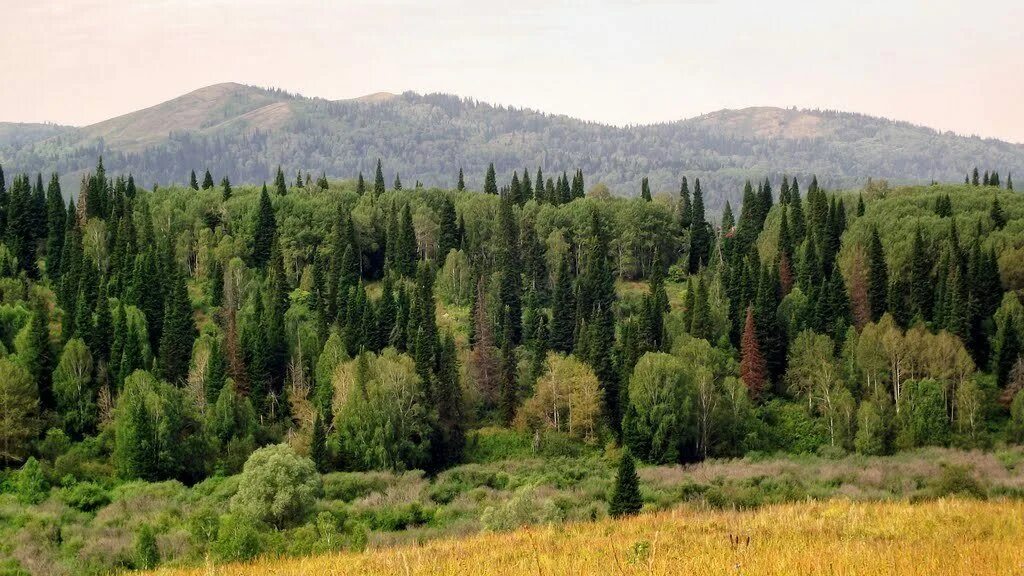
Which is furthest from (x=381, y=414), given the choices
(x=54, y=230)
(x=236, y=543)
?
(x=54, y=230)

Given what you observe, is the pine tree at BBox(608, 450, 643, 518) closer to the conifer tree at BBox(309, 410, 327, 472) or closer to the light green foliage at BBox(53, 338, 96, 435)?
the conifer tree at BBox(309, 410, 327, 472)

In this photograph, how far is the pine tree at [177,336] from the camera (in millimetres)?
93500

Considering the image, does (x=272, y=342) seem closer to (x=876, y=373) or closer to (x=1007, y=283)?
(x=876, y=373)

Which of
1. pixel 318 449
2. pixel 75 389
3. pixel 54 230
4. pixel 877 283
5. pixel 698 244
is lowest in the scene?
pixel 318 449

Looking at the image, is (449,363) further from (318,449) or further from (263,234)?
(263,234)

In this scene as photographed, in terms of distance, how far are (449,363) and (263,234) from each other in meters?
37.5

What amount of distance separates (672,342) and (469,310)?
23.5m

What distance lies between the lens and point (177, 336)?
311 feet

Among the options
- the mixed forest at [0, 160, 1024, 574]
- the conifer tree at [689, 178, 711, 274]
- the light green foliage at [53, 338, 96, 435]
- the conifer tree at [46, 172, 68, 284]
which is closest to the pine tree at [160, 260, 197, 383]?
the mixed forest at [0, 160, 1024, 574]

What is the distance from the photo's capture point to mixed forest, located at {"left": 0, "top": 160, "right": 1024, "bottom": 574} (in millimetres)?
71938

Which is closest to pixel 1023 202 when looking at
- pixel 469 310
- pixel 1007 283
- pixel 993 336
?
pixel 1007 283

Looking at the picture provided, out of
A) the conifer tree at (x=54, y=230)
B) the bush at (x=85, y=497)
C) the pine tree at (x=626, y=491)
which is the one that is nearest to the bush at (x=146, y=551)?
the bush at (x=85, y=497)

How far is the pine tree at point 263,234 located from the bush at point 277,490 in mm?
52575

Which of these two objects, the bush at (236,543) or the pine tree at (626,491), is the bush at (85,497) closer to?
the bush at (236,543)
